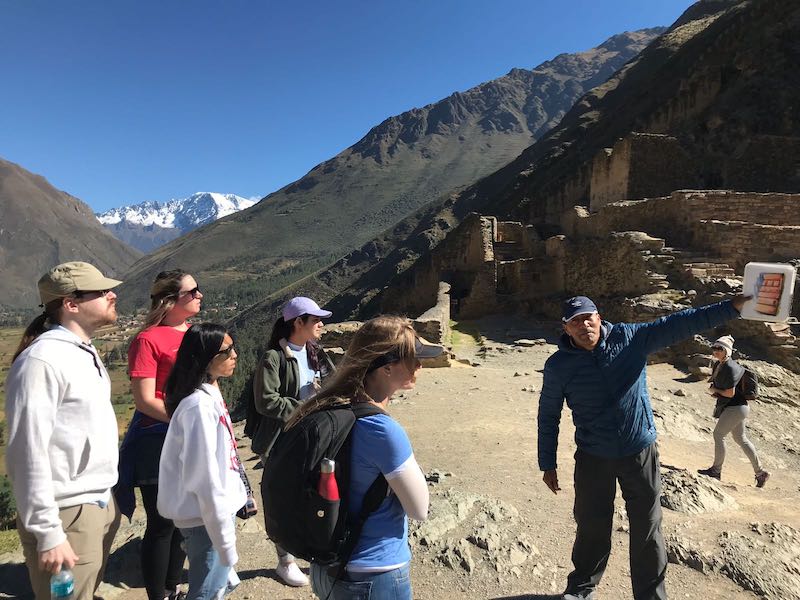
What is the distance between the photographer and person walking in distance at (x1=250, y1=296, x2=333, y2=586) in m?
3.24

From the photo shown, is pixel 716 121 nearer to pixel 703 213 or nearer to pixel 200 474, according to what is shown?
pixel 703 213

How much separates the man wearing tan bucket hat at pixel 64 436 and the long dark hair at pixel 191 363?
29 cm

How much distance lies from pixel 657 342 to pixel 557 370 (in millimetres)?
631

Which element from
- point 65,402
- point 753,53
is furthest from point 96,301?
point 753,53

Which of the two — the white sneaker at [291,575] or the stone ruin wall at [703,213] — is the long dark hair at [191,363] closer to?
the white sneaker at [291,575]

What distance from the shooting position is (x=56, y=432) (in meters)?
2.12

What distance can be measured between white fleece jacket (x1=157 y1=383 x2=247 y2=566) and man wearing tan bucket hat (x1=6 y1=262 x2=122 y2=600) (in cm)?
28

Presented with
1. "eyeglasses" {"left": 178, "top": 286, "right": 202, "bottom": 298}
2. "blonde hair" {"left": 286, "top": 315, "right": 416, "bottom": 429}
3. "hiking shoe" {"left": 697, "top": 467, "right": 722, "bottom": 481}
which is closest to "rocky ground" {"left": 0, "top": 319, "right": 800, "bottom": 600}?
"hiking shoe" {"left": 697, "top": 467, "right": 722, "bottom": 481}

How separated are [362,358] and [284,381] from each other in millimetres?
1582

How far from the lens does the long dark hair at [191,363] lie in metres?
2.47

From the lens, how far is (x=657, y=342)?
3.06m

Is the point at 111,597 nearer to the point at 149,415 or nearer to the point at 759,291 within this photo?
the point at 149,415

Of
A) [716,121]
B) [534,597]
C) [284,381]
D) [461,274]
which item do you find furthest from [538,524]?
[716,121]

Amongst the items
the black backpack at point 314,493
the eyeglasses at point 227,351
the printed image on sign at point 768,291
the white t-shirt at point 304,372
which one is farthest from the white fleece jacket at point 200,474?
the printed image on sign at point 768,291
